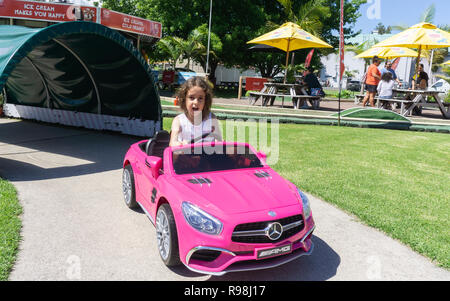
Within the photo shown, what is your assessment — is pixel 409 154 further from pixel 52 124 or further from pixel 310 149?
pixel 52 124

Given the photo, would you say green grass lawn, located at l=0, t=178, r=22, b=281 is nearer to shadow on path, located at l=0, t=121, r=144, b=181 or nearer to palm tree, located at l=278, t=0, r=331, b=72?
shadow on path, located at l=0, t=121, r=144, b=181

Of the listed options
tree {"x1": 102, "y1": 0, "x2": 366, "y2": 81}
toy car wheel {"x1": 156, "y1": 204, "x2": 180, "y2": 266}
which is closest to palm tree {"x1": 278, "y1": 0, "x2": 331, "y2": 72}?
tree {"x1": 102, "y1": 0, "x2": 366, "y2": 81}

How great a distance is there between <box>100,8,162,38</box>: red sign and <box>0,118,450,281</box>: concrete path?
19.1 metres

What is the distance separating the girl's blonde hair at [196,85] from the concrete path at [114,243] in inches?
65.7

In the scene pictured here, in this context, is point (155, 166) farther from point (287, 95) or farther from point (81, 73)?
point (287, 95)

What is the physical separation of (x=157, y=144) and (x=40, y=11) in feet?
71.9

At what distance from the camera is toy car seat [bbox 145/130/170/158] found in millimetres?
5059

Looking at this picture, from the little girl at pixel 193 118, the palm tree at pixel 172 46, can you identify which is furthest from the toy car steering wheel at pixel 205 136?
the palm tree at pixel 172 46

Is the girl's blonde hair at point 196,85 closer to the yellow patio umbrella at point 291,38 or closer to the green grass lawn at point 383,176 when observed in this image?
the green grass lawn at point 383,176

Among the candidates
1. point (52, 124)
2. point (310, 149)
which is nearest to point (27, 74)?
point (52, 124)

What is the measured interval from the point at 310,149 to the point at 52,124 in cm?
923

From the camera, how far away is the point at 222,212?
3355mm

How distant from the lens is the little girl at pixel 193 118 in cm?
491

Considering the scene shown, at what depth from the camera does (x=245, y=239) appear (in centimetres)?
330
